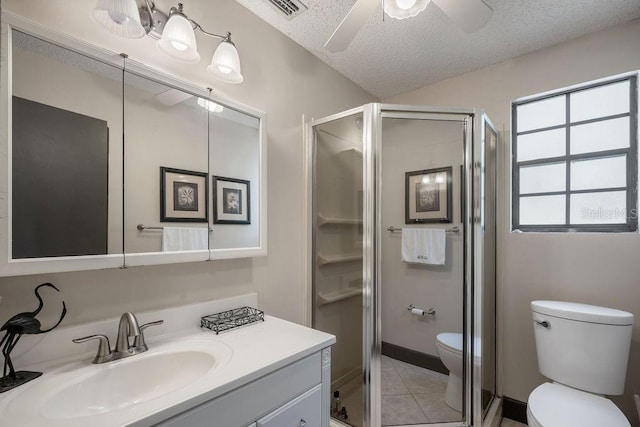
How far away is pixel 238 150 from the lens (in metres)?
1.55

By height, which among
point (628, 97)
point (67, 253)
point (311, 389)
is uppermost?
point (628, 97)

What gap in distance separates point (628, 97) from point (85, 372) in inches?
117

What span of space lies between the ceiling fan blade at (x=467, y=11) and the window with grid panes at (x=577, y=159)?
119cm

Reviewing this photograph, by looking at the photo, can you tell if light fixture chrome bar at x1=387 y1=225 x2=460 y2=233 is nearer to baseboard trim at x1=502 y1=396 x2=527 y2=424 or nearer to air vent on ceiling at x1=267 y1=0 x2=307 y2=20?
baseboard trim at x1=502 y1=396 x2=527 y2=424

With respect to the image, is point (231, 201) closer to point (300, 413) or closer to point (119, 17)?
point (119, 17)

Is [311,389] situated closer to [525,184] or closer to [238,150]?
[238,150]

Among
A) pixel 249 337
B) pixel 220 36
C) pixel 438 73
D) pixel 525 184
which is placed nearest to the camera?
pixel 249 337

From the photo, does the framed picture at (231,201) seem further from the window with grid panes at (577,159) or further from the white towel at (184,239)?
the window with grid panes at (577,159)

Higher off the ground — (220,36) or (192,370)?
(220,36)

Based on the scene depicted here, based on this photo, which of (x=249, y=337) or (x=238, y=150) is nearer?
(x=249, y=337)

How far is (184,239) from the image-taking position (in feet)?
4.34

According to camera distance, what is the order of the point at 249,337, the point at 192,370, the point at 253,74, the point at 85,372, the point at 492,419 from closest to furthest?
the point at 85,372, the point at 192,370, the point at 249,337, the point at 253,74, the point at 492,419

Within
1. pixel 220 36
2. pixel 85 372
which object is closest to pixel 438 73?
pixel 220 36

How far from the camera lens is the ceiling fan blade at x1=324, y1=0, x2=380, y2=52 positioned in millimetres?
1199
